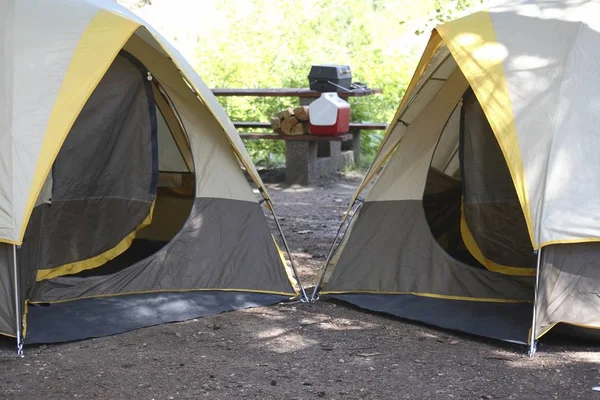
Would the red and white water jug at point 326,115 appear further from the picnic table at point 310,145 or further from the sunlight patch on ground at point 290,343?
the sunlight patch on ground at point 290,343

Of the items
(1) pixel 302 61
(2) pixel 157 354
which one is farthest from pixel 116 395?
(1) pixel 302 61

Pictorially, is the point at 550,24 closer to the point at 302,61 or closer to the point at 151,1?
the point at 302,61

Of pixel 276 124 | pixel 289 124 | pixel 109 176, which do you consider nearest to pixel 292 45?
pixel 276 124

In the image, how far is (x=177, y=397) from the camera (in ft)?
13.1

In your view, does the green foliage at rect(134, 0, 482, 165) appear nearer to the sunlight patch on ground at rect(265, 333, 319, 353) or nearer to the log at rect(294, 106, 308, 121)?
the log at rect(294, 106, 308, 121)

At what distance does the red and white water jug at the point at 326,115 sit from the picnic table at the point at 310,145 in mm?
88

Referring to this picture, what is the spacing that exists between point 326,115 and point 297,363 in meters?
5.60

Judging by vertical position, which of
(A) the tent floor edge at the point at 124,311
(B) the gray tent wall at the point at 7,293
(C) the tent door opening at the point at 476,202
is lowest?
(A) the tent floor edge at the point at 124,311

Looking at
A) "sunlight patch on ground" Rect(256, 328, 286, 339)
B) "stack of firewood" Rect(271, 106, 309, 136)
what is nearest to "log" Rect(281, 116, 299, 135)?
"stack of firewood" Rect(271, 106, 309, 136)

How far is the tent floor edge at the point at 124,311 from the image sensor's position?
4.84 meters

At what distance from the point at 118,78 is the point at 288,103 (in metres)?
5.87

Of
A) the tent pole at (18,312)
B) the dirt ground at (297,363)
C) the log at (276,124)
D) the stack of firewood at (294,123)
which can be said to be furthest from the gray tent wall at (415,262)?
the log at (276,124)

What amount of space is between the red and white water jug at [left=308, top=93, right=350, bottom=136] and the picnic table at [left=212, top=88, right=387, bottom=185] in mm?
88

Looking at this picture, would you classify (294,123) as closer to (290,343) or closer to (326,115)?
(326,115)
